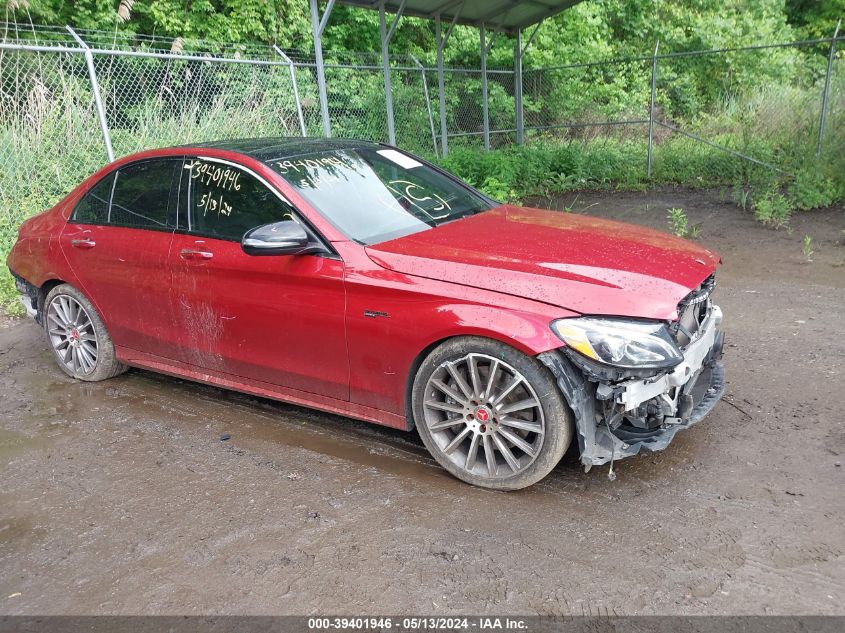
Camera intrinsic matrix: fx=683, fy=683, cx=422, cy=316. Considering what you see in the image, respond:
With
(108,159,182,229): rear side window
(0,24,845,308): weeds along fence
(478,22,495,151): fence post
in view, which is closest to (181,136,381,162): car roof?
(108,159,182,229): rear side window

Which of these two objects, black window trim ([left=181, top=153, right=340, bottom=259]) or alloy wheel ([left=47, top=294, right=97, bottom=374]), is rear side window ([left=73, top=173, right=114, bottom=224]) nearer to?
alloy wheel ([left=47, top=294, right=97, bottom=374])

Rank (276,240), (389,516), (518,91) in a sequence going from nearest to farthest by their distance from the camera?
(389,516) < (276,240) < (518,91)

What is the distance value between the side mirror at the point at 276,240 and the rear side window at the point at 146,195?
1.04m

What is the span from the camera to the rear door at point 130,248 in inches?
173

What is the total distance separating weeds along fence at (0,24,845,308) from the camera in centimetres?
898

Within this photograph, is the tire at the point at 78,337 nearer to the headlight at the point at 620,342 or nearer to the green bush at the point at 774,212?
the headlight at the point at 620,342

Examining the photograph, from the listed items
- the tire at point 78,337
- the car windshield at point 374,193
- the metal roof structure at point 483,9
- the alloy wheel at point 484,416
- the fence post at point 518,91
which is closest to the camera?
the alloy wheel at point 484,416

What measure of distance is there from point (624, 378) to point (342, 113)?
11.6 metres

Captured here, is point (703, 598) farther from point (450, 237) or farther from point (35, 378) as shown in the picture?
point (35, 378)

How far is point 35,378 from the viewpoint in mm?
5387

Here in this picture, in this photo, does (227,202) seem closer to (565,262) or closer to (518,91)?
(565,262)

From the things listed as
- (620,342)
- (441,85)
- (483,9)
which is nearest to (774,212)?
(441,85)

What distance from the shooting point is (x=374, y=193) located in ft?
13.4

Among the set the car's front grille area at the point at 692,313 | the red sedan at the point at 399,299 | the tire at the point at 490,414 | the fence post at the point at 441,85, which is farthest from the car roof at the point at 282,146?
the fence post at the point at 441,85
